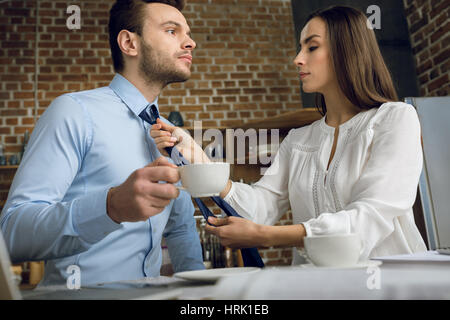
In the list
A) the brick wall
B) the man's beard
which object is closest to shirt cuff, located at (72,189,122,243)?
the man's beard

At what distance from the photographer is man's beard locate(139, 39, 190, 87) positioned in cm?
148

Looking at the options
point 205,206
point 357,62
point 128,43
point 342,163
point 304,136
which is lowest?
point 205,206

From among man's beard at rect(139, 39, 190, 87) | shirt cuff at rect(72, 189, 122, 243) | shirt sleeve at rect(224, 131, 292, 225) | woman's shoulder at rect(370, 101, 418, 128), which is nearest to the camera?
shirt cuff at rect(72, 189, 122, 243)

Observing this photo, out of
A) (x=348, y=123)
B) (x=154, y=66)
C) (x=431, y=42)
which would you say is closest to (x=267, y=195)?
(x=348, y=123)

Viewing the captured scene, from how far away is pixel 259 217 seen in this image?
4.80 feet

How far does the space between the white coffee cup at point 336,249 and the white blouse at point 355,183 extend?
0.29 meters

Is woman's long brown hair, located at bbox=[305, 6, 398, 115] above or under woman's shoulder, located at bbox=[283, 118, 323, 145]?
above

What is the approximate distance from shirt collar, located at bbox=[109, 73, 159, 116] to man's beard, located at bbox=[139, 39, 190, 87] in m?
0.11

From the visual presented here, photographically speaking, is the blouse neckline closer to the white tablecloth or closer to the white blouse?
the white blouse

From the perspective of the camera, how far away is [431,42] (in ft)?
9.81

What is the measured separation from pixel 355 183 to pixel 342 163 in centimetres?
9

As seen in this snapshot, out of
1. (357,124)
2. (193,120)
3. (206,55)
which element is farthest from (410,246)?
(206,55)

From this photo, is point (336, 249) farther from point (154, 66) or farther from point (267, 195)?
point (154, 66)

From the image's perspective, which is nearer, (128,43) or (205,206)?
(205,206)
